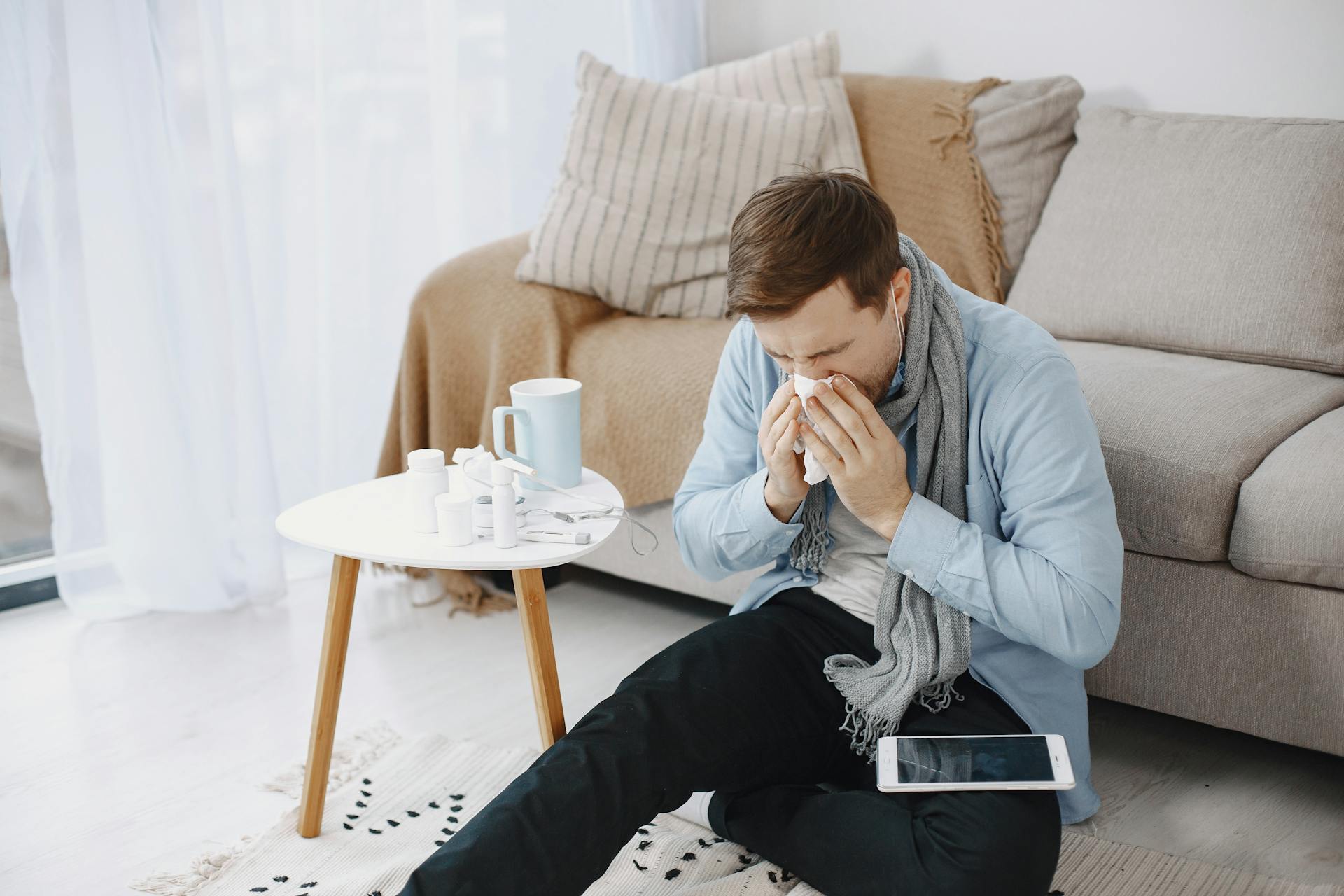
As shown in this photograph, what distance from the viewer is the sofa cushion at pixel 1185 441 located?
4.98 feet

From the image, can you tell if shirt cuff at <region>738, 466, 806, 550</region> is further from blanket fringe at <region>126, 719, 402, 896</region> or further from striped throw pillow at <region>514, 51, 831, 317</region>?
striped throw pillow at <region>514, 51, 831, 317</region>

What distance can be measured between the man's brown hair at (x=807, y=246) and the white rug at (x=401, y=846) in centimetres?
67

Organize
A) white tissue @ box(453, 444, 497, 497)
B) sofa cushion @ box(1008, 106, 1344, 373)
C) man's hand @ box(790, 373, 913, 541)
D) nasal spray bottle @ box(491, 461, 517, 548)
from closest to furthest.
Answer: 1. man's hand @ box(790, 373, 913, 541)
2. nasal spray bottle @ box(491, 461, 517, 548)
3. white tissue @ box(453, 444, 497, 497)
4. sofa cushion @ box(1008, 106, 1344, 373)

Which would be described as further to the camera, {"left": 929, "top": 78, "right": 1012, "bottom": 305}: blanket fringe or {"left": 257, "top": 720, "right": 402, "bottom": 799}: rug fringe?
{"left": 929, "top": 78, "right": 1012, "bottom": 305}: blanket fringe

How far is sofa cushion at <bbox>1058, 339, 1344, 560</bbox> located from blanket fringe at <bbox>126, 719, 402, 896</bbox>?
1.10 metres

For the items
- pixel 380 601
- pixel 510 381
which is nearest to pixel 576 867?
pixel 510 381

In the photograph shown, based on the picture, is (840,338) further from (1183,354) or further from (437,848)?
(1183,354)

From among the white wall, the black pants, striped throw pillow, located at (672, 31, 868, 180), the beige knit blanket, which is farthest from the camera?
striped throw pillow, located at (672, 31, 868, 180)

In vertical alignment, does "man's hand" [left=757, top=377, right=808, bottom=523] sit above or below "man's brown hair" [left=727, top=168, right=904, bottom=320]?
below

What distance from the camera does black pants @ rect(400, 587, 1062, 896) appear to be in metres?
1.14

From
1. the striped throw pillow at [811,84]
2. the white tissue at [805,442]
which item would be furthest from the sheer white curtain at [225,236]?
the white tissue at [805,442]

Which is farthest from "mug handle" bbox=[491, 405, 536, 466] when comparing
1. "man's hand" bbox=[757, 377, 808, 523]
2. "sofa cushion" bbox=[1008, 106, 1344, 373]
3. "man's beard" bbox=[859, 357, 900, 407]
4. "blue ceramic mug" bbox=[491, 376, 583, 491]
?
"sofa cushion" bbox=[1008, 106, 1344, 373]

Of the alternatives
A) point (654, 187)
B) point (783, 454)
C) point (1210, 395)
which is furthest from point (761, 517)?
point (654, 187)

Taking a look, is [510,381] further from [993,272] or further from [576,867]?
[576,867]
